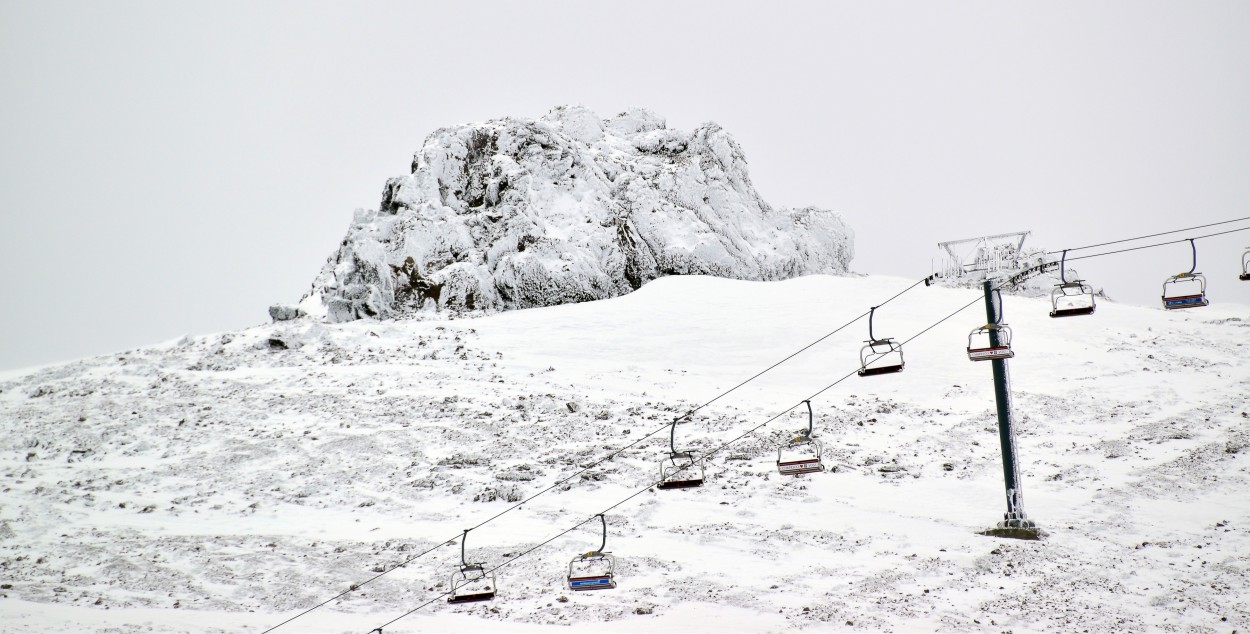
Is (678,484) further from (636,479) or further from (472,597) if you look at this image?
(636,479)

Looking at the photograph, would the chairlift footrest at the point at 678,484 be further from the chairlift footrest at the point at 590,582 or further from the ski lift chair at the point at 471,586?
the ski lift chair at the point at 471,586

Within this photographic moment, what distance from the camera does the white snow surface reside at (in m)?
16.8

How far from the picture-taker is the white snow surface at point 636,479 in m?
16.8

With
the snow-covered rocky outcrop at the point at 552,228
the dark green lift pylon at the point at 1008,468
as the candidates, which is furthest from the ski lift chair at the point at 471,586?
the snow-covered rocky outcrop at the point at 552,228

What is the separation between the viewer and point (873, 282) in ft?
151

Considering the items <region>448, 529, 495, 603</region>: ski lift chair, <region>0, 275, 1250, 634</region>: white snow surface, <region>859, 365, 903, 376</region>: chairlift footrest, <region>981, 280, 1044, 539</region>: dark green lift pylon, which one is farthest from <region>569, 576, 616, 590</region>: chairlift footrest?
<region>981, 280, 1044, 539</region>: dark green lift pylon

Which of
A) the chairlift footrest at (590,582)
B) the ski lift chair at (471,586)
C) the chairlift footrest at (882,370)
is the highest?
the chairlift footrest at (882,370)

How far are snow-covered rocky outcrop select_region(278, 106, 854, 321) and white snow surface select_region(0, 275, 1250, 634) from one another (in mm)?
11038

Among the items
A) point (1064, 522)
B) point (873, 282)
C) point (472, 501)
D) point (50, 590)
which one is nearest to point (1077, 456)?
point (1064, 522)

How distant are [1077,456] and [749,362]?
14392 millimetres

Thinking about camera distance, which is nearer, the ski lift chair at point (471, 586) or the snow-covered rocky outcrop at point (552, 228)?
the ski lift chair at point (471, 586)

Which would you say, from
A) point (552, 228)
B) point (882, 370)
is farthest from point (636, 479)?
point (552, 228)

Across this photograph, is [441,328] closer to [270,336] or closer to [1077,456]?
[270,336]

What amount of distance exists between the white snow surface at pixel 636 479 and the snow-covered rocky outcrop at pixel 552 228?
11.0 m
